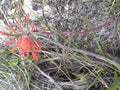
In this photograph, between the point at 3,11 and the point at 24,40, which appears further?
the point at 3,11

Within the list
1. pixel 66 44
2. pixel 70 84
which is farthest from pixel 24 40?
pixel 70 84

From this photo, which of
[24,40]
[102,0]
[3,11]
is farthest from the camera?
[3,11]

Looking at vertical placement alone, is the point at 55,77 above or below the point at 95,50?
below

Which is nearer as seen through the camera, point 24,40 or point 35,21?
point 24,40

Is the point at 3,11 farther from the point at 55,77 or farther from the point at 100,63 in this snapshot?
the point at 100,63

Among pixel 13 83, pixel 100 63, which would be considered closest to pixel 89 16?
pixel 100 63

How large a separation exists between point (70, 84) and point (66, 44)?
0.57 feet

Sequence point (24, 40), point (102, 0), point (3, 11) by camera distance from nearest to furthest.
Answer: point (24, 40)
point (102, 0)
point (3, 11)

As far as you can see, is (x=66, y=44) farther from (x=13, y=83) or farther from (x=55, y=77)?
(x=13, y=83)

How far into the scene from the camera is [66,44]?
100 centimetres

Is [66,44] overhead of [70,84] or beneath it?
overhead

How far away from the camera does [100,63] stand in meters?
0.99

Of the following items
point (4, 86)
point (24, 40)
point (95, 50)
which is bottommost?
point (4, 86)

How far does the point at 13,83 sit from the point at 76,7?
0.42 metres
